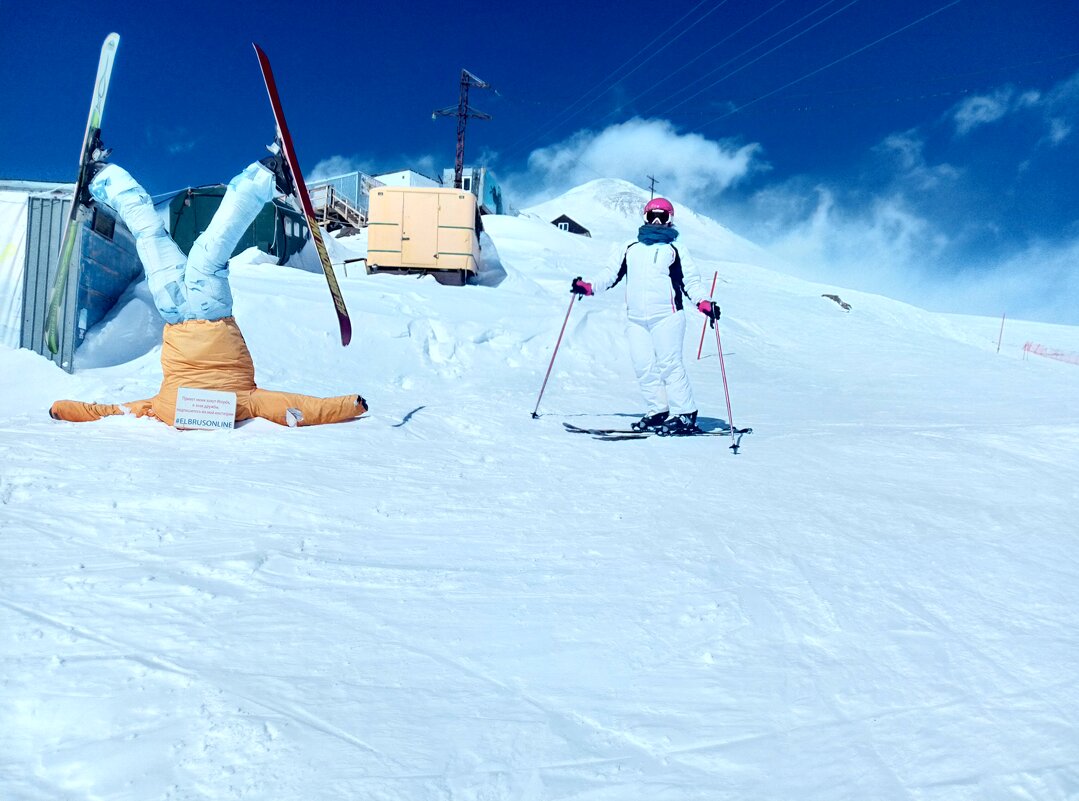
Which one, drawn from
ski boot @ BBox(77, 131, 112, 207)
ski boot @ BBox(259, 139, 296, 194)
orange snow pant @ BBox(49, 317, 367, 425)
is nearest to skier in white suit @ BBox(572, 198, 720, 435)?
ski boot @ BBox(259, 139, 296, 194)

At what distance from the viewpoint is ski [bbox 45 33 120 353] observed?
4.79 metres

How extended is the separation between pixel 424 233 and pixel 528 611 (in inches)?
480

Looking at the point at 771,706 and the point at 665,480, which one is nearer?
the point at 771,706

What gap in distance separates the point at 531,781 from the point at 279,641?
81 centimetres

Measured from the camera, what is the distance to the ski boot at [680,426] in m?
5.39

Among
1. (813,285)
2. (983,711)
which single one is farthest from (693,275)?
(813,285)

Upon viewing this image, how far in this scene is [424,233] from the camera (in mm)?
13734

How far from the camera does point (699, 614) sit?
2.31 metres

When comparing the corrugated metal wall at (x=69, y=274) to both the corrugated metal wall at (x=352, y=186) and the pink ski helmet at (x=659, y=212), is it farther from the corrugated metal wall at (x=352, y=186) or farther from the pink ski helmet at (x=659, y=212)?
the corrugated metal wall at (x=352, y=186)

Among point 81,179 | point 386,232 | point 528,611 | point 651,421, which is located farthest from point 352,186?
point 528,611

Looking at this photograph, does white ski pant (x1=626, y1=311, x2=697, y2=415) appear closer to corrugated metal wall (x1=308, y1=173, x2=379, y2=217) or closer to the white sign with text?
the white sign with text

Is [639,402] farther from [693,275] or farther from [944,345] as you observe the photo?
[944,345]

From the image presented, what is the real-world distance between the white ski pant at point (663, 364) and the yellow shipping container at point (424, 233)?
856 cm

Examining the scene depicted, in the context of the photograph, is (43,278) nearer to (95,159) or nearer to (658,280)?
(95,159)
